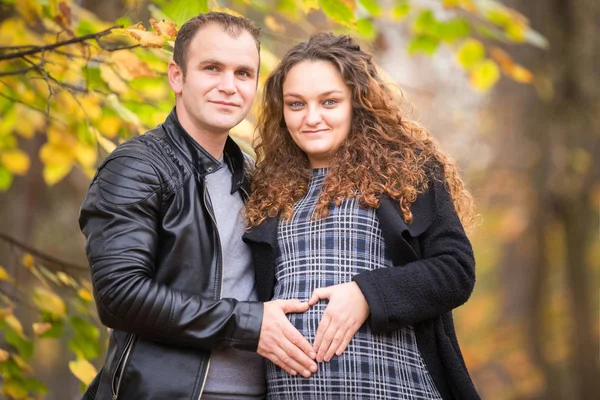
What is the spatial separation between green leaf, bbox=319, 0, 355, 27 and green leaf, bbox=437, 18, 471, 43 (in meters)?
1.36

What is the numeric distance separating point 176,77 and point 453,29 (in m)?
2.42

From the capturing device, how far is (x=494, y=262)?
1535 cm

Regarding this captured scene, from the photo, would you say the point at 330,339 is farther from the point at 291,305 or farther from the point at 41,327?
the point at 41,327

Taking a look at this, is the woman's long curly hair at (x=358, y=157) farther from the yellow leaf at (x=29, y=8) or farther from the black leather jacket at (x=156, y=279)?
the yellow leaf at (x=29, y=8)

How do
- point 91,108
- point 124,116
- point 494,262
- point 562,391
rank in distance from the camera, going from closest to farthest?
point 124,116
point 91,108
point 562,391
point 494,262

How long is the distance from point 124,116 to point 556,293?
392 inches

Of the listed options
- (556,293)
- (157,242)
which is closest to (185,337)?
(157,242)

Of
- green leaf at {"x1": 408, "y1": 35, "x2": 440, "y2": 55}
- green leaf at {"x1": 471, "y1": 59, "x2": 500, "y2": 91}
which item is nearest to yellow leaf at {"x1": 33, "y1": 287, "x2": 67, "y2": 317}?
green leaf at {"x1": 408, "y1": 35, "x2": 440, "y2": 55}

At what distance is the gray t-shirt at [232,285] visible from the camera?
106 inches

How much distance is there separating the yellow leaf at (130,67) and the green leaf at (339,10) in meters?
0.93

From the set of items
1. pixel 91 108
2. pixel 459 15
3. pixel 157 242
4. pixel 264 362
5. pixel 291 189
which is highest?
pixel 459 15

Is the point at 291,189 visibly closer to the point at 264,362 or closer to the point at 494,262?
the point at 264,362

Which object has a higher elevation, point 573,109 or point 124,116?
point 573,109

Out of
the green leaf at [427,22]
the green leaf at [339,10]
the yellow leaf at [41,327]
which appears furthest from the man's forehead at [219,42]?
the green leaf at [427,22]
